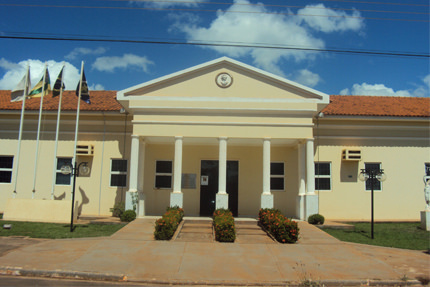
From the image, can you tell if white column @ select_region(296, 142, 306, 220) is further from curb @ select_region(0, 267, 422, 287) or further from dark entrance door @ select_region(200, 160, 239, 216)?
curb @ select_region(0, 267, 422, 287)

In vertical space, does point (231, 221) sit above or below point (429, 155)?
below

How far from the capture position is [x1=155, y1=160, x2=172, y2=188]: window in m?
18.2

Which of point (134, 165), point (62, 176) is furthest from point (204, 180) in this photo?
point (62, 176)

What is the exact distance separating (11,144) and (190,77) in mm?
9692

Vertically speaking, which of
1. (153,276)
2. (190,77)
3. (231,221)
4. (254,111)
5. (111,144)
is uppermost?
Answer: (190,77)

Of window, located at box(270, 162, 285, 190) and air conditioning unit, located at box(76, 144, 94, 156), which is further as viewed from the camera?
window, located at box(270, 162, 285, 190)

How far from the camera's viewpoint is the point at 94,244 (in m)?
11.4

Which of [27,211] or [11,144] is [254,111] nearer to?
[27,211]

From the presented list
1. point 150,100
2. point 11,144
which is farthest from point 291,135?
point 11,144

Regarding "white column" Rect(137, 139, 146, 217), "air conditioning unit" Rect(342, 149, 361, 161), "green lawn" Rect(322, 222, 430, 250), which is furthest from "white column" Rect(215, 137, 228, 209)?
"air conditioning unit" Rect(342, 149, 361, 161)

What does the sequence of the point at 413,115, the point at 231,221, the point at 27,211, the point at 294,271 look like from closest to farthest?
the point at 294,271 < the point at 231,221 < the point at 27,211 < the point at 413,115

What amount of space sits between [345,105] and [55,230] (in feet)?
49.4

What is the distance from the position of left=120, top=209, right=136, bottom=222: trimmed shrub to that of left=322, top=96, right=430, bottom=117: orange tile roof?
9941mm

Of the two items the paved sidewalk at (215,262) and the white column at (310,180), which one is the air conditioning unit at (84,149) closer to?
the paved sidewalk at (215,262)
